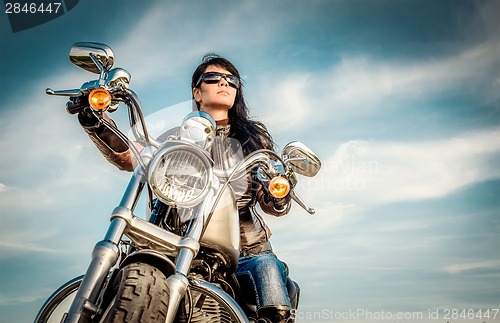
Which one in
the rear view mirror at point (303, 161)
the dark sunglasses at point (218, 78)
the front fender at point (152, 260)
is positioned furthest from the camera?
the dark sunglasses at point (218, 78)

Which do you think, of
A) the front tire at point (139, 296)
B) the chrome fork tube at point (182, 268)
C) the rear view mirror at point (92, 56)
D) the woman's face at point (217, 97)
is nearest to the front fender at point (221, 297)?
the chrome fork tube at point (182, 268)

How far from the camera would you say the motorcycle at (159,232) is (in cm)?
174

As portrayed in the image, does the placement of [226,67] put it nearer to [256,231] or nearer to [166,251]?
[256,231]

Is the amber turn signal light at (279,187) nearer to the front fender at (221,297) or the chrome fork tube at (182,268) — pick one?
the chrome fork tube at (182,268)

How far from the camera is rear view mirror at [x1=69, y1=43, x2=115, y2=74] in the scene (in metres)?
2.19

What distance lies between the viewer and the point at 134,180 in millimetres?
2074

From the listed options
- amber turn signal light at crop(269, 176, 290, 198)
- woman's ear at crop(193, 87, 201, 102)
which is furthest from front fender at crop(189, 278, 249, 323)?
woman's ear at crop(193, 87, 201, 102)

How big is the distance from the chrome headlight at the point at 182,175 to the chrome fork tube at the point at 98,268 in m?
0.14

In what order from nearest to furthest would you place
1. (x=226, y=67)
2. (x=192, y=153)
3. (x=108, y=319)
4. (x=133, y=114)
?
(x=108, y=319) → (x=192, y=153) → (x=133, y=114) → (x=226, y=67)

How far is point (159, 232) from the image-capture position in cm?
199

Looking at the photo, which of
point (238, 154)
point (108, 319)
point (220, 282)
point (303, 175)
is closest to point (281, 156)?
point (303, 175)

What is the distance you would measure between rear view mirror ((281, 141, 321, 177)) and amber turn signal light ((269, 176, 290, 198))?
1.02 ft

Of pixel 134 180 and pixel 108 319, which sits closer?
pixel 108 319

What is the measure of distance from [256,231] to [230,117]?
101 centimetres
